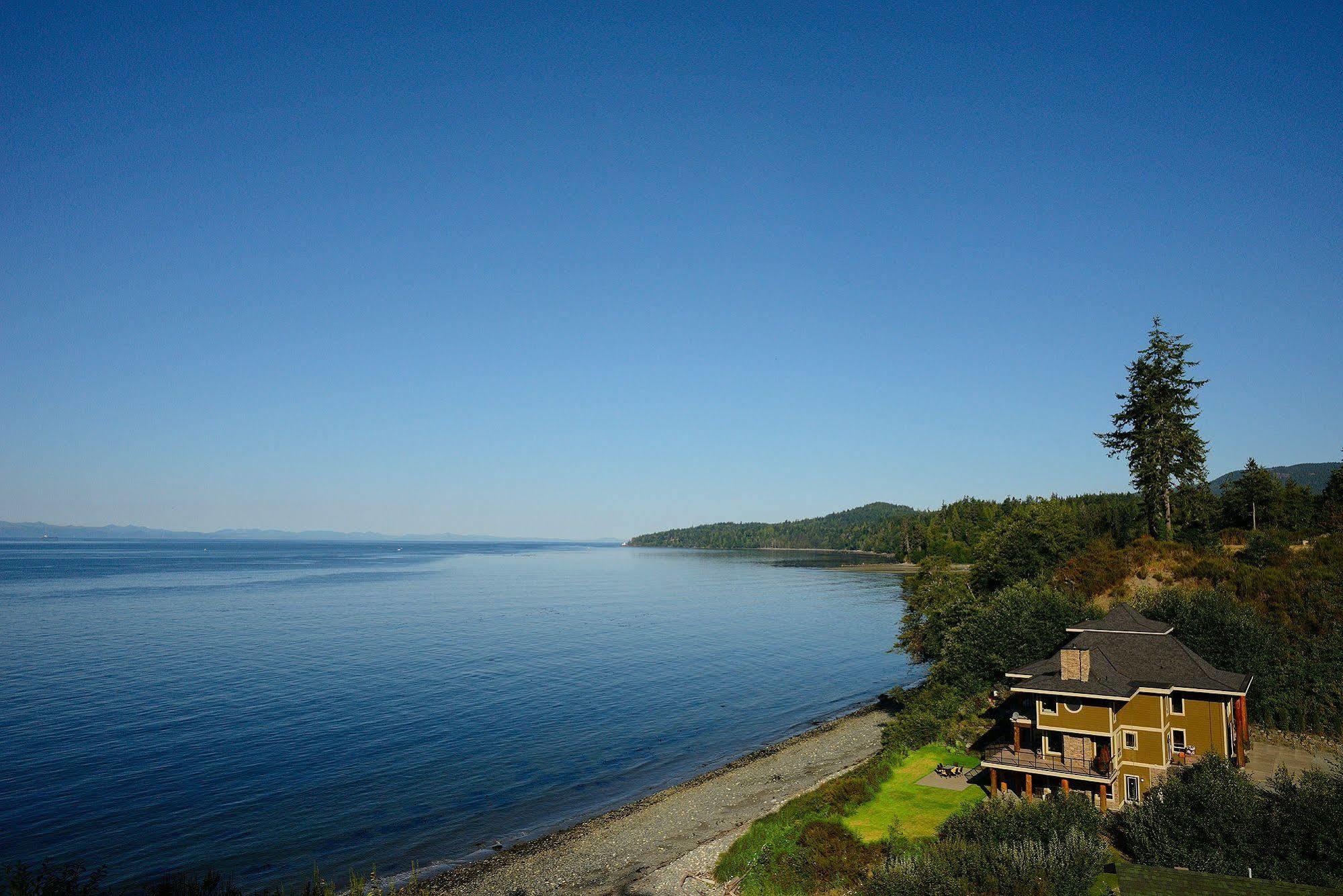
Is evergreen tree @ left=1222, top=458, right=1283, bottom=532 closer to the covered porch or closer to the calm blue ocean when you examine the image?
the calm blue ocean

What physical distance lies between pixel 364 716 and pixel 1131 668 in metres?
45.7

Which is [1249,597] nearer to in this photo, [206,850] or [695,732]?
[695,732]

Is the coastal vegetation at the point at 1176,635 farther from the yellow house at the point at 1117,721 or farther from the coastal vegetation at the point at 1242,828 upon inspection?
the yellow house at the point at 1117,721

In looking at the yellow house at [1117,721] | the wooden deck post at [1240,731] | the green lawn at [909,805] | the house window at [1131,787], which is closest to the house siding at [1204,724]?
the yellow house at [1117,721]

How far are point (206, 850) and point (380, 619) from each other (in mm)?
69408

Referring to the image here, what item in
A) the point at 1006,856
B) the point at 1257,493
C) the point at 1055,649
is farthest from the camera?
the point at 1257,493

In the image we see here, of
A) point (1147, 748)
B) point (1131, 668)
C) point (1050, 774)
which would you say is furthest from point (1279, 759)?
point (1050, 774)

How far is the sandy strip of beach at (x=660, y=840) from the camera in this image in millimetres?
28047

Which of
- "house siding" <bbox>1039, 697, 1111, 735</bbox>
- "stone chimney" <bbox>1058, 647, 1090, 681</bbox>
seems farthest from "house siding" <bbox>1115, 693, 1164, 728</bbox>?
"stone chimney" <bbox>1058, 647, 1090, 681</bbox>

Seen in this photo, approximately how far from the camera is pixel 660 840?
32219mm

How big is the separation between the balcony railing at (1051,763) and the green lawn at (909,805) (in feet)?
7.60

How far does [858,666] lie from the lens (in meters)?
71.5

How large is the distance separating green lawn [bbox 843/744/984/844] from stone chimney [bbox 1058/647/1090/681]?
6550mm

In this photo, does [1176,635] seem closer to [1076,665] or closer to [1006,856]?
[1076,665]
